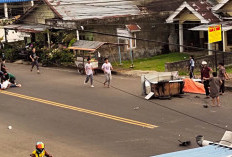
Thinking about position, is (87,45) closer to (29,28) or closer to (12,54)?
(12,54)

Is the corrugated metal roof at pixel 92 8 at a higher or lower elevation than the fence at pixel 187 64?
higher

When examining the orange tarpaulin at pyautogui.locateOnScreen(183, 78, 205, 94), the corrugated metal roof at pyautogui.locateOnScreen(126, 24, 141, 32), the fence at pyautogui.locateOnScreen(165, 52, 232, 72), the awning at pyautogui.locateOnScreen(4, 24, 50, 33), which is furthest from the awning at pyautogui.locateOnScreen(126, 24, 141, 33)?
the orange tarpaulin at pyautogui.locateOnScreen(183, 78, 205, 94)

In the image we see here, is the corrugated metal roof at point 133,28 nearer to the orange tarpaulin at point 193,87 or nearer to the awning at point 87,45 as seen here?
the awning at point 87,45

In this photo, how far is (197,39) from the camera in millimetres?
40406

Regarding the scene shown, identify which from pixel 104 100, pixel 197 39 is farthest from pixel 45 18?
pixel 104 100

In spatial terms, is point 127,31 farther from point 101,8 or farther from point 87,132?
point 87,132

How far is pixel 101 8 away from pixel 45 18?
426cm

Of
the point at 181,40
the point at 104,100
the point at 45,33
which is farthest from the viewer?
the point at 181,40

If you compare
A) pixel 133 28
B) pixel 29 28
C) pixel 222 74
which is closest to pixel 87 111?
pixel 222 74

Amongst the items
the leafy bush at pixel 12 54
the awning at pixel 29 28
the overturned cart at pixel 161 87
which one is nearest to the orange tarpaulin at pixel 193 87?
the overturned cart at pixel 161 87

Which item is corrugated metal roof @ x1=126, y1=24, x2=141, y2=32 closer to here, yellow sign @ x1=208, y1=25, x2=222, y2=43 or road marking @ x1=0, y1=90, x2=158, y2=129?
yellow sign @ x1=208, y1=25, x2=222, y2=43

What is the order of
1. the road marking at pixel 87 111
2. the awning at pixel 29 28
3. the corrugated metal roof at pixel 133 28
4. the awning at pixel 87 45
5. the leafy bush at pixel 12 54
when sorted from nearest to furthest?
the road marking at pixel 87 111, the awning at pixel 87 45, the corrugated metal roof at pixel 133 28, the awning at pixel 29 28, the leafy bush at pixel 12 54

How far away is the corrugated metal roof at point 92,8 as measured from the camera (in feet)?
121

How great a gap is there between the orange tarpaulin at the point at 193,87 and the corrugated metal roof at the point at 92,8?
13847mm
